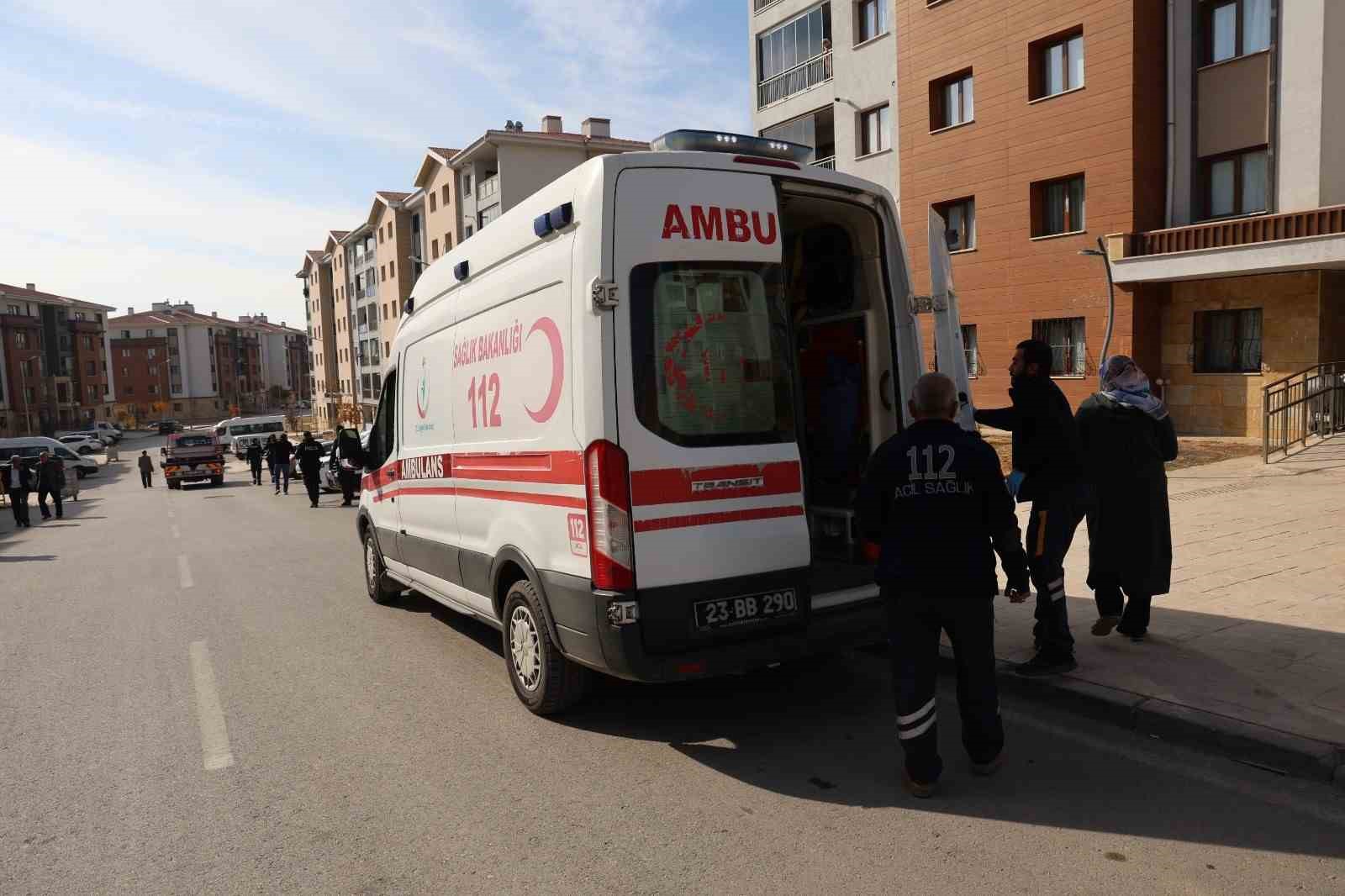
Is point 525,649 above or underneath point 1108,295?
underneath

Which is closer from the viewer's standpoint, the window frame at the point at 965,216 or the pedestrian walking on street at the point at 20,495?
the pedestrian walking on street at the point at 20,495

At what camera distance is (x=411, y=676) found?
6.04 m

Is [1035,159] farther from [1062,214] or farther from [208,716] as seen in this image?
[208,716]

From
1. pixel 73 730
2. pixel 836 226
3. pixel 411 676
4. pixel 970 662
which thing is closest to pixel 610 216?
pixel 836 226

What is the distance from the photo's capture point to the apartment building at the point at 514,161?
46906 mm

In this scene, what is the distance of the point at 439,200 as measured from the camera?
56.3 metres

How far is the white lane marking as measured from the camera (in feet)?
15.4

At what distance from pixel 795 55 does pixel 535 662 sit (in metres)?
27.3

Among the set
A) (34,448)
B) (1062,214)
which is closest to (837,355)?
(1062,214)

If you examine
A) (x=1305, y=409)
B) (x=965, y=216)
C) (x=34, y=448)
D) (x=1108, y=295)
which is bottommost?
(x=34, y=448)

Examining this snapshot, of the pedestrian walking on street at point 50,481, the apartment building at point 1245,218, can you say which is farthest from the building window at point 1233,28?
the pedestrian walking on street at point 50,481

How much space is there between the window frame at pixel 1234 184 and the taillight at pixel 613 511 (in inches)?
743

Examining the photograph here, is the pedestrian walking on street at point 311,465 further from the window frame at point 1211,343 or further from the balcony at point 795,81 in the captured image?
the window frame at point 1211,343

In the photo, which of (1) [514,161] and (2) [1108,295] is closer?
(2) [1108,295]
